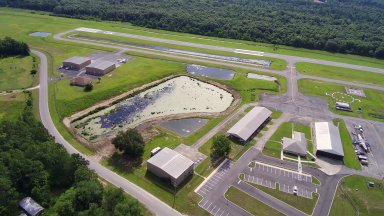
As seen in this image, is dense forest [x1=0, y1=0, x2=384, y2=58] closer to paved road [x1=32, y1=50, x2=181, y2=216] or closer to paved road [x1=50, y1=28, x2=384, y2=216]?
paved road [x1=50, y1=28, x2=384, y2=216]

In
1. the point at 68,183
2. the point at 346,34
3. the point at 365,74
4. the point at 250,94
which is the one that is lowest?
the point at 68,183

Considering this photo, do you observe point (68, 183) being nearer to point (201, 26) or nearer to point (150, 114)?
point (150, 114)

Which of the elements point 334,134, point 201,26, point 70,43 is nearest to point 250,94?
point 334,134

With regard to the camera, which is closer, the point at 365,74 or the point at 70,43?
the point at 365,74

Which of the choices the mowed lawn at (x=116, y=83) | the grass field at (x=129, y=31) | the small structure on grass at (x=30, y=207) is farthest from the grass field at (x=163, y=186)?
the grass field at (x=129, y=31)

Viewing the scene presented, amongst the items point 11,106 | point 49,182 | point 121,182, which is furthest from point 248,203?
Answer: point 11,106
